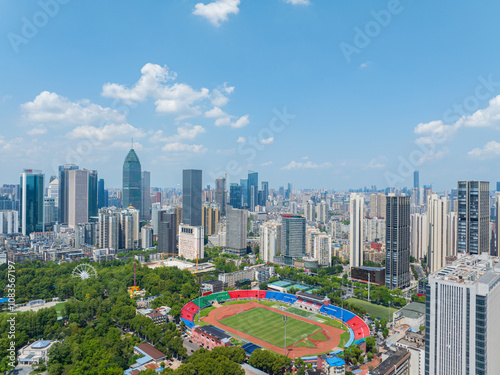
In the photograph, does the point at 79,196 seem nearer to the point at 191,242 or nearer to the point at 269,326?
the point at 191,242

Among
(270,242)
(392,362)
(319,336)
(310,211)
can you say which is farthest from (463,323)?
(310,211)

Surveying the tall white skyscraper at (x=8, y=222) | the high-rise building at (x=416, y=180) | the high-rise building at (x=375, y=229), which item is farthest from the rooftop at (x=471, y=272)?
the high-rise building at (x=416, y=180)

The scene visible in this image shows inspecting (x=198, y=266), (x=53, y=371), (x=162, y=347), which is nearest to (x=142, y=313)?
(x=162, y=347)

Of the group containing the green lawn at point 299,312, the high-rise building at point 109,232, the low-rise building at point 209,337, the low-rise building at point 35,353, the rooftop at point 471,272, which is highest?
the rooftop at point 471,272

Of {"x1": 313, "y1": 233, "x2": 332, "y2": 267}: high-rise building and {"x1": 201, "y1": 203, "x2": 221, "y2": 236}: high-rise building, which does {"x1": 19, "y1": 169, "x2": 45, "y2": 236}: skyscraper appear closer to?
{"x1": 201, "y1": 203, "x2": 221, "y2": 236}: high-rise building

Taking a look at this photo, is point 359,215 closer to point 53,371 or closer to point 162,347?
point 162,347

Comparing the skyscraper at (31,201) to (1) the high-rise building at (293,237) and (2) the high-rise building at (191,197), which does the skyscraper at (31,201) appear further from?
(1) the high-rise building at (293,237)
